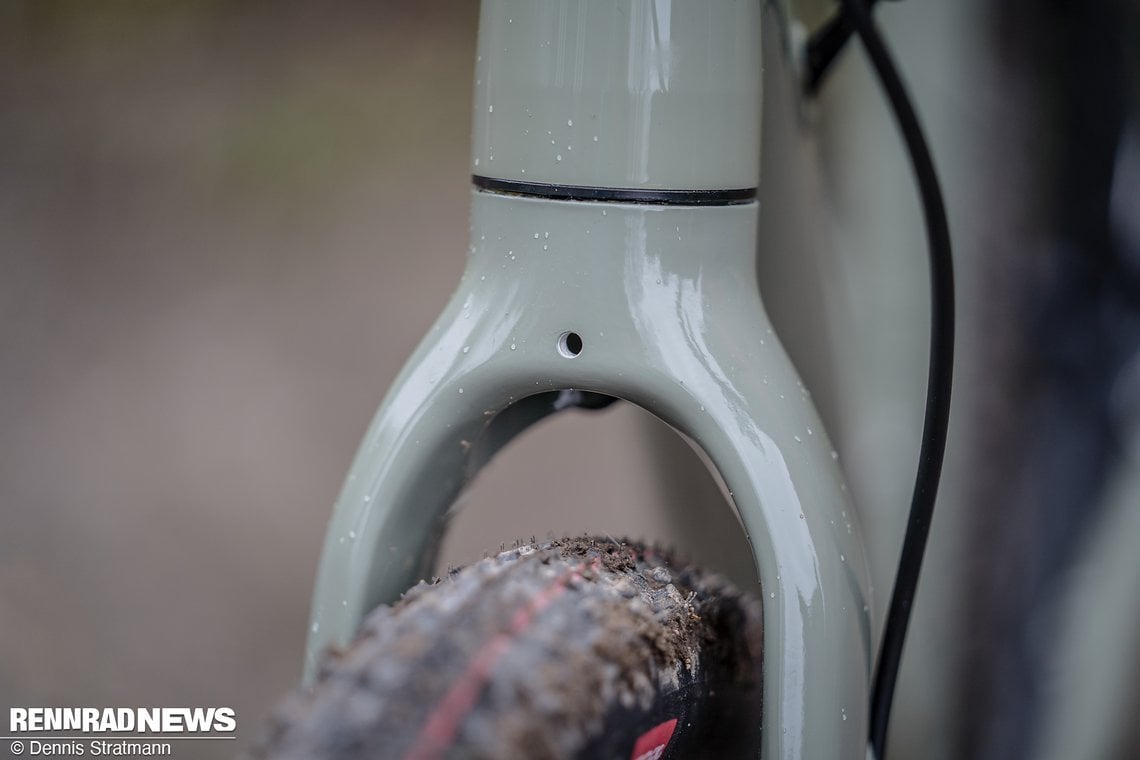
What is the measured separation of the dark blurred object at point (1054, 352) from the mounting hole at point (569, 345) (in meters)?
0.29

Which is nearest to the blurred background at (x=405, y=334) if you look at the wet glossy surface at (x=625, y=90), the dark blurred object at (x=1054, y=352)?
the dark blurred object at (x=1054, y=352)

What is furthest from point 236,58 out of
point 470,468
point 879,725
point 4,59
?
point 879,725

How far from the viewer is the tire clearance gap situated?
341 mm

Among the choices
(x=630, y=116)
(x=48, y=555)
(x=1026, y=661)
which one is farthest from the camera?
(x=48, y=555)

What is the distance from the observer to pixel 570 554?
343 mm

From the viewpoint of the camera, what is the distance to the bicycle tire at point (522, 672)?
25cm

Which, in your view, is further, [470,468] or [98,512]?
[98,512]

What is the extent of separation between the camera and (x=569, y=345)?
1.17 feet

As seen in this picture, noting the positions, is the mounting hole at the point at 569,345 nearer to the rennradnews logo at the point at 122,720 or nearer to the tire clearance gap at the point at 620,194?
the tire clearance gap at the point at 620,194

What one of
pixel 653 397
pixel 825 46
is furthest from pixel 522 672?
pixel 825 46

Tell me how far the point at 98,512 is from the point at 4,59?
43cm

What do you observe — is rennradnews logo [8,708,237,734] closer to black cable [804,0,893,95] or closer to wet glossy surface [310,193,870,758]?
wet glossy surface [310,193,870,758]

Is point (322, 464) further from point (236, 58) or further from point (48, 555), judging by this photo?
point (236, 58)

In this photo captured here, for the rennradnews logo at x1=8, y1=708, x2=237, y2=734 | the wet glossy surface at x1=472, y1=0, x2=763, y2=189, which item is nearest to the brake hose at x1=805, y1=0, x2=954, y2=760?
the wet glossy surface at x1=472, y1=0, x2=763, y2=189
